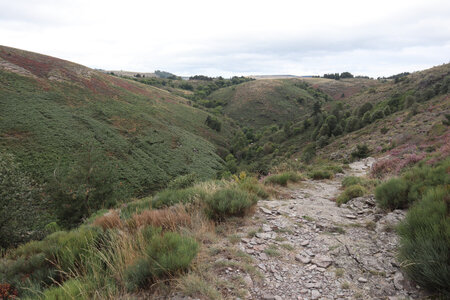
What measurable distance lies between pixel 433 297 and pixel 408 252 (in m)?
0.51

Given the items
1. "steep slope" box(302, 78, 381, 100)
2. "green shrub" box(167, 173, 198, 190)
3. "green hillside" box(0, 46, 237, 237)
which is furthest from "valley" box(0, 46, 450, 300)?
"steep slope" box(302, 78, 381, 100)

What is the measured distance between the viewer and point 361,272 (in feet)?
9.54

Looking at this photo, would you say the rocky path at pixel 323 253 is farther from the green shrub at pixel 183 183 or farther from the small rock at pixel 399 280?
the green shrub at pixel 183 183

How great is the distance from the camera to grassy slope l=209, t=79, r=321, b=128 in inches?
3381

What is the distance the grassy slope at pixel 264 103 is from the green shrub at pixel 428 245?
8067 centimetres

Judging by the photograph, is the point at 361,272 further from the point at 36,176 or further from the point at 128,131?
the point at 128,131

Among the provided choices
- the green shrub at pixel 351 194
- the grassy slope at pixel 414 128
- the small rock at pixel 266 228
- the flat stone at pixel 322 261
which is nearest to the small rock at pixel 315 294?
the flat stone at pixel 322 261

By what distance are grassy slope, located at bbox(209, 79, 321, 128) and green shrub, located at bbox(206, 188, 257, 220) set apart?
260 ft

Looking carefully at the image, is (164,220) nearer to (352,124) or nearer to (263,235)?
(263,235)

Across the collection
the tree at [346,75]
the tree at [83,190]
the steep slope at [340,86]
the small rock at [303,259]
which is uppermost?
the tree at [346,75]

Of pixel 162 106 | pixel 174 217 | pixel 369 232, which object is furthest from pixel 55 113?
pixel 369 232

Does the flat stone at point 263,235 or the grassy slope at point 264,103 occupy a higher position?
the grassy slope at point 264,103

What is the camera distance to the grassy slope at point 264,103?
85.9m

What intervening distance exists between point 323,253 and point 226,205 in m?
2.01
